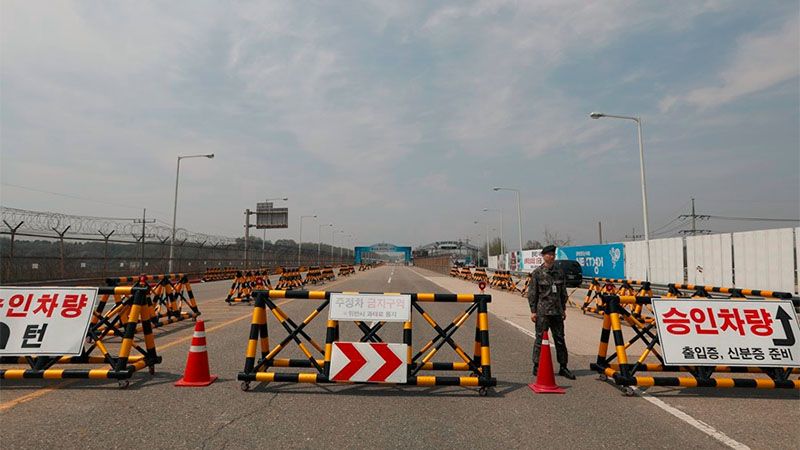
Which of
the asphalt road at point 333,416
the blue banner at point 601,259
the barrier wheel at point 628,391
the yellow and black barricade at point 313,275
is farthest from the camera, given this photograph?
Answer: the yellow and black barricade at point 313,275

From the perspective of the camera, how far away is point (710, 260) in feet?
62.8

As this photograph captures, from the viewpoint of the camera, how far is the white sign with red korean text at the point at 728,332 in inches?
239

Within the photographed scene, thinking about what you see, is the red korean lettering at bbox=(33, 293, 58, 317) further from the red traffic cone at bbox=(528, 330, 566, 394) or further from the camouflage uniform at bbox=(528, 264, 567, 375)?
the camouflage uniform at bbox=(528, 264, 567, 375)

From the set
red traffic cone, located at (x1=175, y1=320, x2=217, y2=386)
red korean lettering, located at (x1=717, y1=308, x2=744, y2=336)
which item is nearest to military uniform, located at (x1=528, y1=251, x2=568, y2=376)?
red korean lettering, located at (x1=717, y1=308, x2=744, y2=336)

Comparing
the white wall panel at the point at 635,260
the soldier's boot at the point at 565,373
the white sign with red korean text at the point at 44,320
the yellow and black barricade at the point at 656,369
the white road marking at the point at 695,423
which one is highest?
the white wall panel at the point at 635,260

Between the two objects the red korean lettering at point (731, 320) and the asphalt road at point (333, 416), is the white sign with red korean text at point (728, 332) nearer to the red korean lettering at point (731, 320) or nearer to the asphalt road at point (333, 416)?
the red korean lettering at point (731, 320)

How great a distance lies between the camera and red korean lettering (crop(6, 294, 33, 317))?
6.41 m

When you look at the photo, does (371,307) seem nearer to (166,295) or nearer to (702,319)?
(702,319)

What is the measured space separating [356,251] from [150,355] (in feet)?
433

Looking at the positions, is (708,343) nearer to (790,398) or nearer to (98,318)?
(790,398)

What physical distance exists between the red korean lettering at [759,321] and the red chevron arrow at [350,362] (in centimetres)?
500

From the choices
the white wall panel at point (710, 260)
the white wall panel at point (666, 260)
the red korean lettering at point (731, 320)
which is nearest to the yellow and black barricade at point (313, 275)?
the white wall panel at point (666, 260)

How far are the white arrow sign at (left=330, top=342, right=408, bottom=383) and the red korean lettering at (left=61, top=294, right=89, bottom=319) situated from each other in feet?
11.5

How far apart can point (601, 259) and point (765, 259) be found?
1341 centimetres
